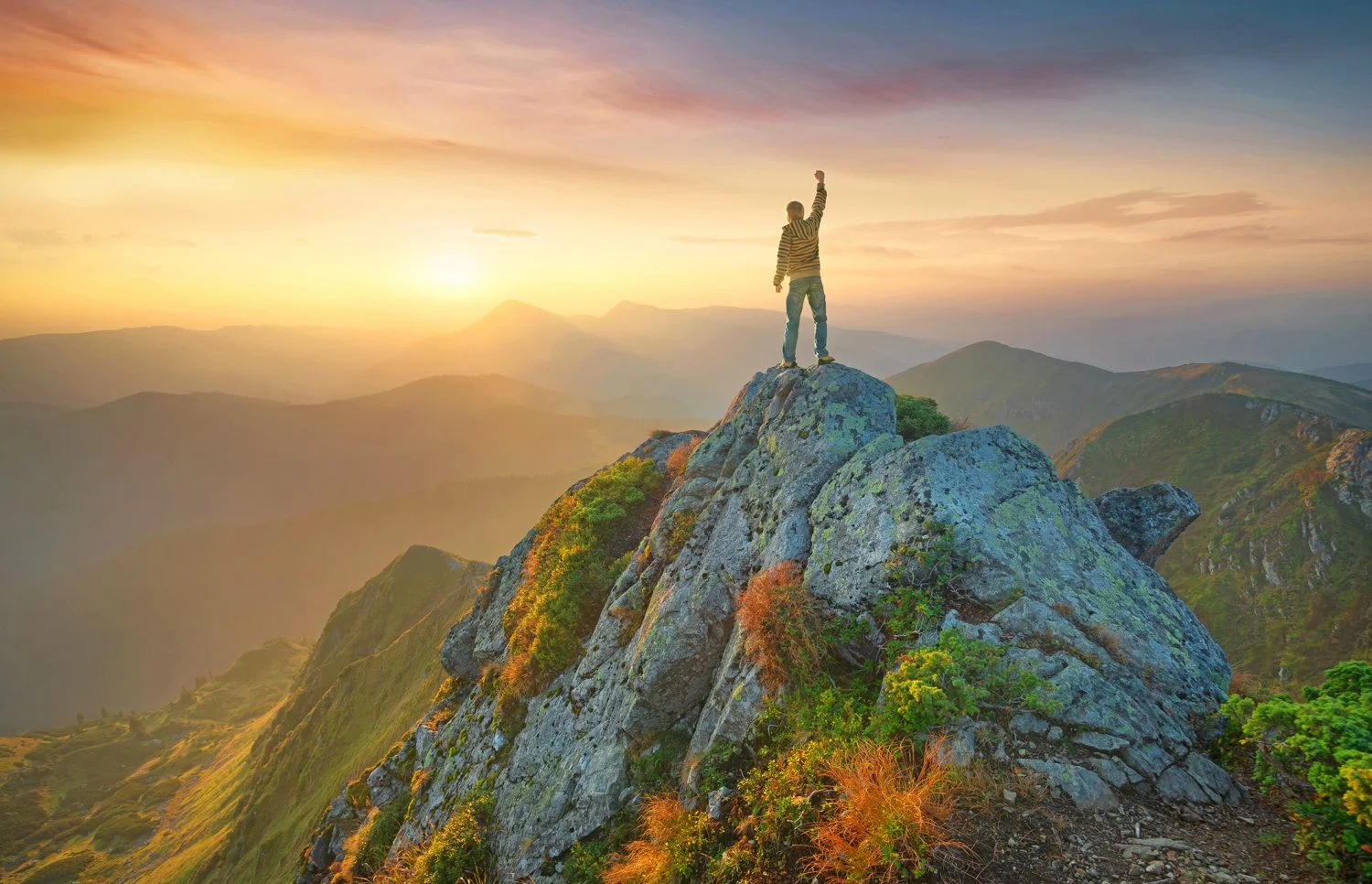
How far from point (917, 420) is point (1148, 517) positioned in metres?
5.85

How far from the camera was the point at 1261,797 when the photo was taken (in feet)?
22.3

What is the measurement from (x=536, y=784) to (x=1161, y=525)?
16.0 meters

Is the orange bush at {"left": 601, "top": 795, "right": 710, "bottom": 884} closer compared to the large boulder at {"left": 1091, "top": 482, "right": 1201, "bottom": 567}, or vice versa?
the orange bush at {"left": 601, "top": 795, "right": 710, "bottom": 884}

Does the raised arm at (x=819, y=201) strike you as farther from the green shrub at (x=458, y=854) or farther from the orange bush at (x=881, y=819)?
the green shrub at (x=458, y=854)

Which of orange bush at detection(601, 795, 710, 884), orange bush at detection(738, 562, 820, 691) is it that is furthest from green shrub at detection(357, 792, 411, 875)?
orange bush at detection(738, 562, 820, 691)

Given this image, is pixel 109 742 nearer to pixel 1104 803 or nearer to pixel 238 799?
pixel 238 799

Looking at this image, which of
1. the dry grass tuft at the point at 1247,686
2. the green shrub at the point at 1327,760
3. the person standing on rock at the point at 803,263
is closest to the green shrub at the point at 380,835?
the person standing on rock at the point at 803,263

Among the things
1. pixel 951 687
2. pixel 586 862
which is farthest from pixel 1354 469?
pixel 586 862

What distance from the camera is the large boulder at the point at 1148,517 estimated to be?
1399cm

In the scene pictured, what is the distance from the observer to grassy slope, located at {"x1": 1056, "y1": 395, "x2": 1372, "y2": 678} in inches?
2397

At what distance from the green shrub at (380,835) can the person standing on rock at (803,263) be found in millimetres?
17721

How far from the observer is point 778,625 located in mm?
9672

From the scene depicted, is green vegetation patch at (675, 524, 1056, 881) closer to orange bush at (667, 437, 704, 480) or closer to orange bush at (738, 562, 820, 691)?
orange bush at (738, 562, 820, 691)

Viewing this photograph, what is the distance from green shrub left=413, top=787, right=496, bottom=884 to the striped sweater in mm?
15317
